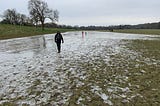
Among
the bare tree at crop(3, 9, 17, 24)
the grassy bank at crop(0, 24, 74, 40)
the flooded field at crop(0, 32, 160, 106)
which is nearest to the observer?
the flooded field at crop(0, 32, 160, 106)

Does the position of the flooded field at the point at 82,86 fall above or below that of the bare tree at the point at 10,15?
below

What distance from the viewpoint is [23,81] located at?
9.16 m

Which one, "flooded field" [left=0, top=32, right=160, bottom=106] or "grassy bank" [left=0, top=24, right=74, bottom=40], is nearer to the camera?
"flooded field" [left=0, top=32, right=160, bottom=106]

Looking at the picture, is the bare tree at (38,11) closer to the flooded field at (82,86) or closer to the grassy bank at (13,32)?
the grassy bank at (13,32)

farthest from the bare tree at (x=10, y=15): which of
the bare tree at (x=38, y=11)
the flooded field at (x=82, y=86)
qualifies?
the flooded field at (x=82, y=86)

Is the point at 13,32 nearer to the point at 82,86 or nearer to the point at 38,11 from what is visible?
the point at 38,11

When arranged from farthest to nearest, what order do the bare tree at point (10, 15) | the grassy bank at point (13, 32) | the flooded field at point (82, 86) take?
the bare tree at point (10, 15) < the grassy bank at point (13, 32) < the flooded field at point (82, 86)

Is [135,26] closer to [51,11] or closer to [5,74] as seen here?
[51,11]

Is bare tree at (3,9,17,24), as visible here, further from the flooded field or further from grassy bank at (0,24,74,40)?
the flooded field

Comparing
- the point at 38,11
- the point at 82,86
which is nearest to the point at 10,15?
the point at 38,11

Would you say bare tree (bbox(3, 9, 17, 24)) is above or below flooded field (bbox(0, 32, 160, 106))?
above

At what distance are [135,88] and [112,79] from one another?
1510 millimetres

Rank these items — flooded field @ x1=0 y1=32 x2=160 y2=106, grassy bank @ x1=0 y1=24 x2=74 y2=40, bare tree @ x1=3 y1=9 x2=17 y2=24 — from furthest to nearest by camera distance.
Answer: bare tree @ x1=3 y1=9 x2=17 y2=24
grassy bank @ x1=0 y1=24 x2=74 y2=40
flooded field @ x1=0 y1=32 x2=160 y2=106

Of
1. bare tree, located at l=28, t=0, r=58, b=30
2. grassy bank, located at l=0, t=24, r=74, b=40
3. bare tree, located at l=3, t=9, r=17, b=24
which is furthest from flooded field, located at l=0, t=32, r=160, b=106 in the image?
bare tree, located at l=3, t=9, r=17, b=24
